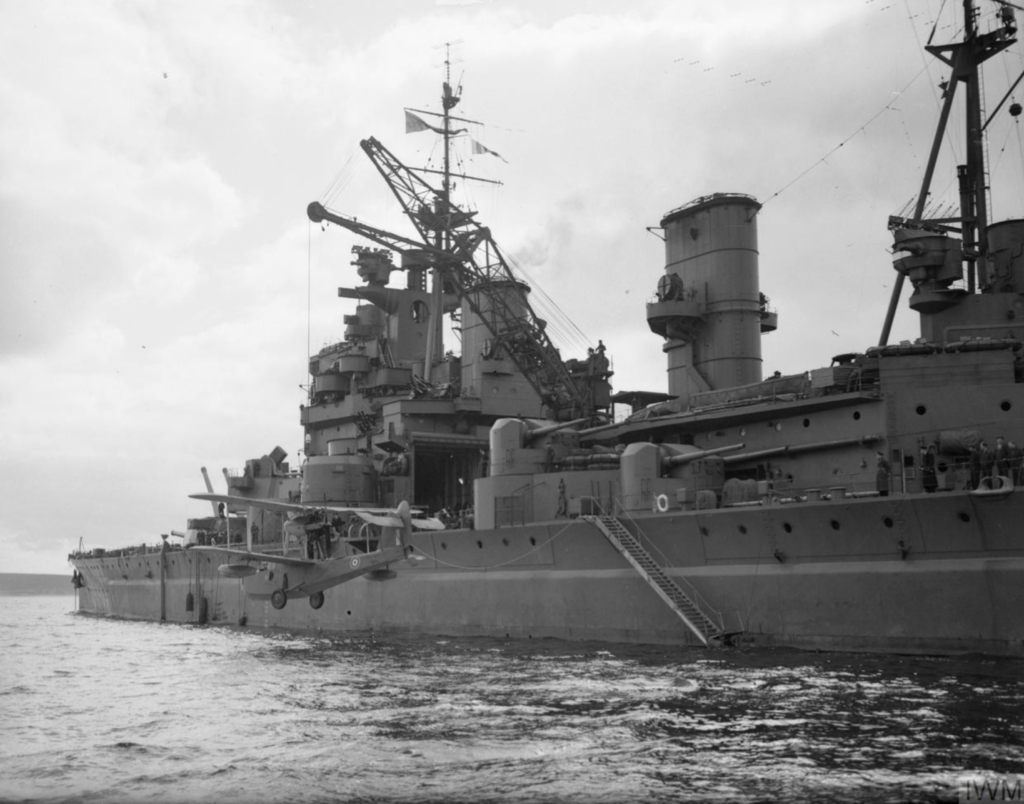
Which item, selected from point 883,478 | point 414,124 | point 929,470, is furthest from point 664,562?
point 414,124

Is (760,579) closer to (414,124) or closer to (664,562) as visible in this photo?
(664,562)

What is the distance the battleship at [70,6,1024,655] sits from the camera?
20.4m

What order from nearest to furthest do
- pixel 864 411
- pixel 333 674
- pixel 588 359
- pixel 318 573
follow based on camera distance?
pixel 333 674
pixel 864 411
pixel 318 573
pixel 588 359

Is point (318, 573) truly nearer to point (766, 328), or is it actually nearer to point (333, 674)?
point (333, 674)

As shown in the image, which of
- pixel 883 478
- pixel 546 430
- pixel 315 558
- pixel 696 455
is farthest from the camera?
pixel 315 558

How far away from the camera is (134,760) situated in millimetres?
12688

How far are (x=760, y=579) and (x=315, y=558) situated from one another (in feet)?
43.5

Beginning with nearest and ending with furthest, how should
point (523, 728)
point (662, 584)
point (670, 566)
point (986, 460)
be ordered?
point (523, 728) → point (986, 460) → point (662, 584) → point (670, 566)

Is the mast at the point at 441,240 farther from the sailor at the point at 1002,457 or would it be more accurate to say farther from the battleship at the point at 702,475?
the sailor at the point at 1002,457

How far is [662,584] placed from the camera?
76.1 ft

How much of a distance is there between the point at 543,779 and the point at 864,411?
46.8 ft

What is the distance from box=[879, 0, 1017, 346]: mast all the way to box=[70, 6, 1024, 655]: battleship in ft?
0.18

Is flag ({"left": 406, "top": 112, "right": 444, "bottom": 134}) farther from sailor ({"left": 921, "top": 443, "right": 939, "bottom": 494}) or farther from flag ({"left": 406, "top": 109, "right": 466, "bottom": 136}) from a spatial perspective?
sailor ({"left": 921, "top": 443, "right": 939, "bottom": 494})

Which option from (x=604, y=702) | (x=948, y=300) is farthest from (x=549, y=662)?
(x=948, y=300)
